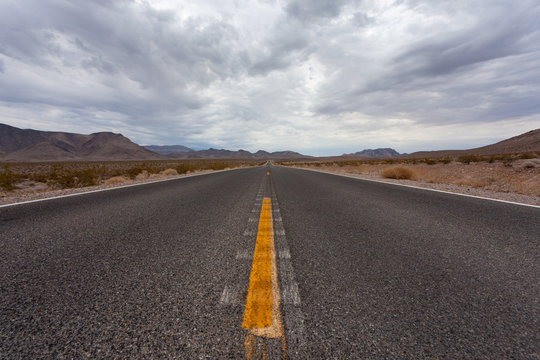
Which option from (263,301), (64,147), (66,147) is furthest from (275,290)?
(66,147)

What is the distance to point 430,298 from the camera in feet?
4.86

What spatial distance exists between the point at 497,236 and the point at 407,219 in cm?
104

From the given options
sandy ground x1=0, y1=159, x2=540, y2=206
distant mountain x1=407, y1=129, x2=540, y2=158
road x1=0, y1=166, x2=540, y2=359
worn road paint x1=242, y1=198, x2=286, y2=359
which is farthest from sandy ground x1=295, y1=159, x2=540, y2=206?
distant mountain x1=407, y1=129, x2=540, y2=158

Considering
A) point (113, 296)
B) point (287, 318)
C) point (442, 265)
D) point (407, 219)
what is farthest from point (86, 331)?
point (407, 219)

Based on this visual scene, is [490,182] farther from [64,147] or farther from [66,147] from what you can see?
[66,147]

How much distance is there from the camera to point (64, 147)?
153625 millimetres

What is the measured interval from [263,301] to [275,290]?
15 centimetres

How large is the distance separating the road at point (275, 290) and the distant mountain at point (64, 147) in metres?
156

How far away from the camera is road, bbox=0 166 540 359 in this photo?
1071 mm

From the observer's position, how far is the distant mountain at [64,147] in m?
127

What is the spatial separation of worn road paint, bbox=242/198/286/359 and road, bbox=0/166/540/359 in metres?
0.01

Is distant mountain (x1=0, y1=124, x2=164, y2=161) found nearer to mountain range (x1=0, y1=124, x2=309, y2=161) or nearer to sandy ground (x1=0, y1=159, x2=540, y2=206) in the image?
mountain range (x1=0, y1=124, x2=309, y2=161)

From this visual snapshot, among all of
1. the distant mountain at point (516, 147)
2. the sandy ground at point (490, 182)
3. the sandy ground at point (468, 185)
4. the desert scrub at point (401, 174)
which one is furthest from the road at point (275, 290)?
the distant mountain at point (516, 147)

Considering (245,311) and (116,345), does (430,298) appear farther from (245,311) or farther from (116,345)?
(116,345)
